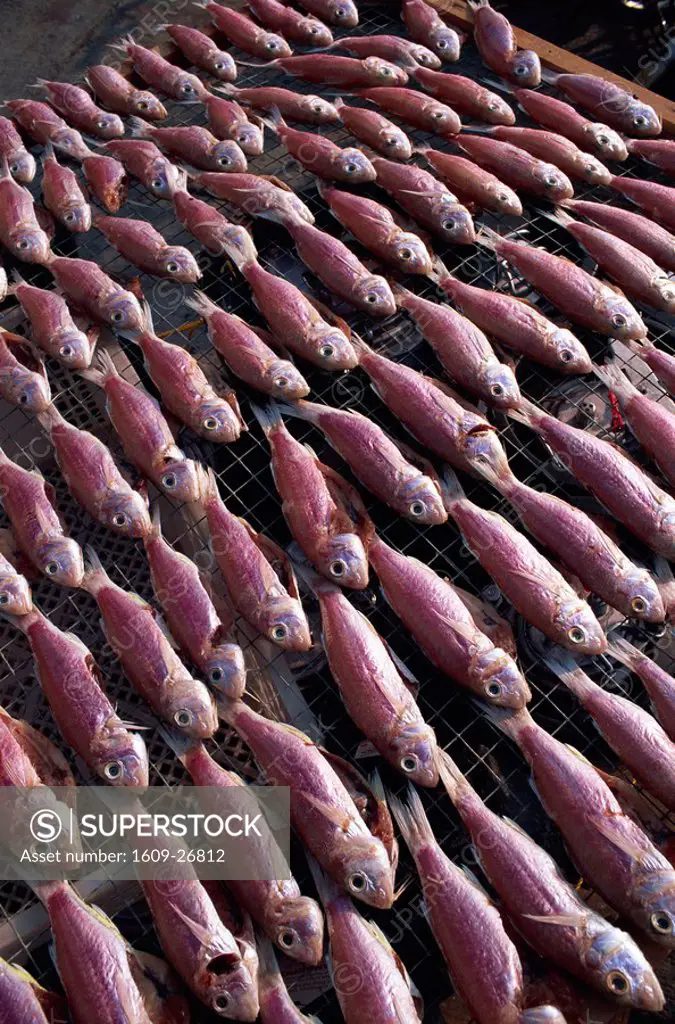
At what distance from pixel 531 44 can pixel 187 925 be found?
5.42 m

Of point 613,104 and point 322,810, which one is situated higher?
point 613,104

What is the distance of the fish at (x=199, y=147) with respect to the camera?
4273 mm

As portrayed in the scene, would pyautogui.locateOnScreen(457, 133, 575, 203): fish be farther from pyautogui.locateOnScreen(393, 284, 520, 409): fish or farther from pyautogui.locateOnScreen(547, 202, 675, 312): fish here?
pyautogui.locateOnScreen(393, 284, 520, 409): fish

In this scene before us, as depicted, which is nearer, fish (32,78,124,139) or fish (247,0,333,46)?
fish (32,78,124,139)

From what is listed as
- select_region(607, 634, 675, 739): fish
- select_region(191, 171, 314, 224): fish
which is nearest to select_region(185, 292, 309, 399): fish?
select_region(191, 171, 314, 224): fish

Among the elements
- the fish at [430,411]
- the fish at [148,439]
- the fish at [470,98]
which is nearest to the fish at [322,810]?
the fish at [148,439]

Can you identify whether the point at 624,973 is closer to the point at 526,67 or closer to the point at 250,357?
the point at 250,357

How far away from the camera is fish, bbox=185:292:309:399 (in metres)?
3.41

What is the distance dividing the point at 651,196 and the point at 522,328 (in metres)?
1.36

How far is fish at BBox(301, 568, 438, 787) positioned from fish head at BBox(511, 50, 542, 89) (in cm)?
375

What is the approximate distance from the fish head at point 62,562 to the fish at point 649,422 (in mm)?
2535

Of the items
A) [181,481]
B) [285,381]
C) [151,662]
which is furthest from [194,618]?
[285,381]

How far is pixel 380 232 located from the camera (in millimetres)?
3850

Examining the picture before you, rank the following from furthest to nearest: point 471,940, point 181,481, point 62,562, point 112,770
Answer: point 181,481 → point 62,562 → point 112,770 → point 471,940
